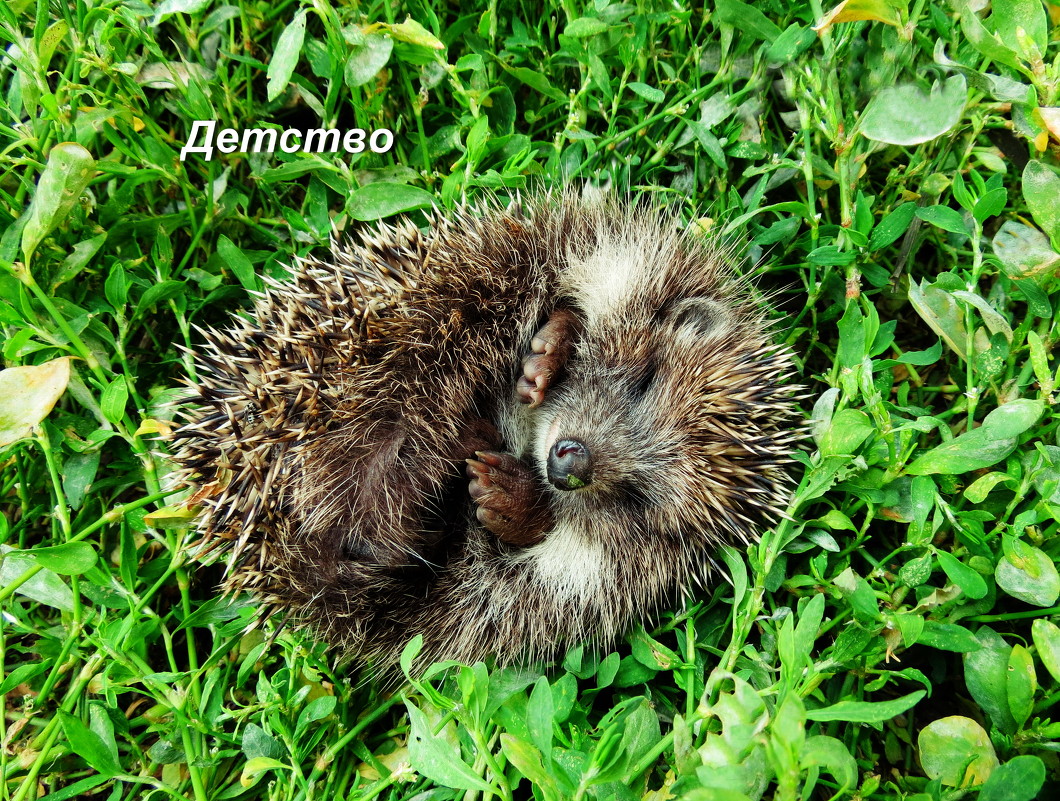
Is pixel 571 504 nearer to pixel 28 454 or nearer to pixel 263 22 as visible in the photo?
pixel 28 454

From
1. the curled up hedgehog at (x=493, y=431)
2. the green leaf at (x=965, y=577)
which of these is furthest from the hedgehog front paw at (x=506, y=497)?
the green leaf at (x=965, y=577)

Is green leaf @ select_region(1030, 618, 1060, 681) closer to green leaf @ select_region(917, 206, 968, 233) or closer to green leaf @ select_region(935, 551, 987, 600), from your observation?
green leaf @ select_region(935, 551, 987, 600)

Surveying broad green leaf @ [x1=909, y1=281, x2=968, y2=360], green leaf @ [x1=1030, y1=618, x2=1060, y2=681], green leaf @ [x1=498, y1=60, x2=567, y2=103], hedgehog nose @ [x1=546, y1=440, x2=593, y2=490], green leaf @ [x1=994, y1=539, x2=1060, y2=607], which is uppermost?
green leaf @ [x1=498, y1=60, x2=567, y2=103]

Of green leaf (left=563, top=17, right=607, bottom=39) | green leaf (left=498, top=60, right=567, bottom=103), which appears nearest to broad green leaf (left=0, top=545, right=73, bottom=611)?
green leaf (left=498, top=60, right=567, bottom=103)

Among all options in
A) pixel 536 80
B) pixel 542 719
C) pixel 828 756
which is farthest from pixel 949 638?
pixel 536 80

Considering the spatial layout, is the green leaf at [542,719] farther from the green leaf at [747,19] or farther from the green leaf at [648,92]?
the green leaf at [747,19]

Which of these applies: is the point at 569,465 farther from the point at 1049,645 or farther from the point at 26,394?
the point at 26,394
